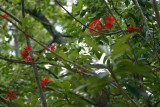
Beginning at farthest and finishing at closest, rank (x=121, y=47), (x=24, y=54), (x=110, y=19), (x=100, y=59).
Answer: (x=110, y=19) < (x=24, y=54) < (x=100, y=59) < (x=121, y=47)

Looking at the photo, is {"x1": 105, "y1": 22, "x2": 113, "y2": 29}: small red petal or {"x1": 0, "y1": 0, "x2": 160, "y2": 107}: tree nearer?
{"x1": 0, "y1": 0, "x2": 160, "y2": 107}: tree

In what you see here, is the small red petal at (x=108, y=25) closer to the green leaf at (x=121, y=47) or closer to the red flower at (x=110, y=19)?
the red flower at (x=110, y=19)

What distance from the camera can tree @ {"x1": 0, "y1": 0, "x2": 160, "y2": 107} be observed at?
3.88 feet

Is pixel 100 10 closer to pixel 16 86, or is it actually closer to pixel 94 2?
pixel 94 2

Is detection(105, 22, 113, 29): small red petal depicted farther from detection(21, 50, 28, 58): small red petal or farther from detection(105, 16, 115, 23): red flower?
detection(21, 50, 28, 58): small red petal

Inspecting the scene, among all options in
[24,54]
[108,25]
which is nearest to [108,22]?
[108,25]

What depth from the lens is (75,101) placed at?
173cm

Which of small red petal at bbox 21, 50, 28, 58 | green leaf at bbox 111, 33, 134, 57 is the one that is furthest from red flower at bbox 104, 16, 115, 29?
green leaf at bbox 111, 33, 134, 57

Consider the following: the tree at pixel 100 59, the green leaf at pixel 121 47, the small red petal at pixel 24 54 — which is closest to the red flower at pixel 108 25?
the tree at pixel 100 59

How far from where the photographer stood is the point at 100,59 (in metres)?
1.43

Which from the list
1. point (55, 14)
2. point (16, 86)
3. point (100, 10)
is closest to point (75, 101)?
point (100, 10)

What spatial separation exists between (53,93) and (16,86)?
1325mm

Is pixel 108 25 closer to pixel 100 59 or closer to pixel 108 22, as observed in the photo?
pixel 108 22

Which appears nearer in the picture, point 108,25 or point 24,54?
point 24,54
